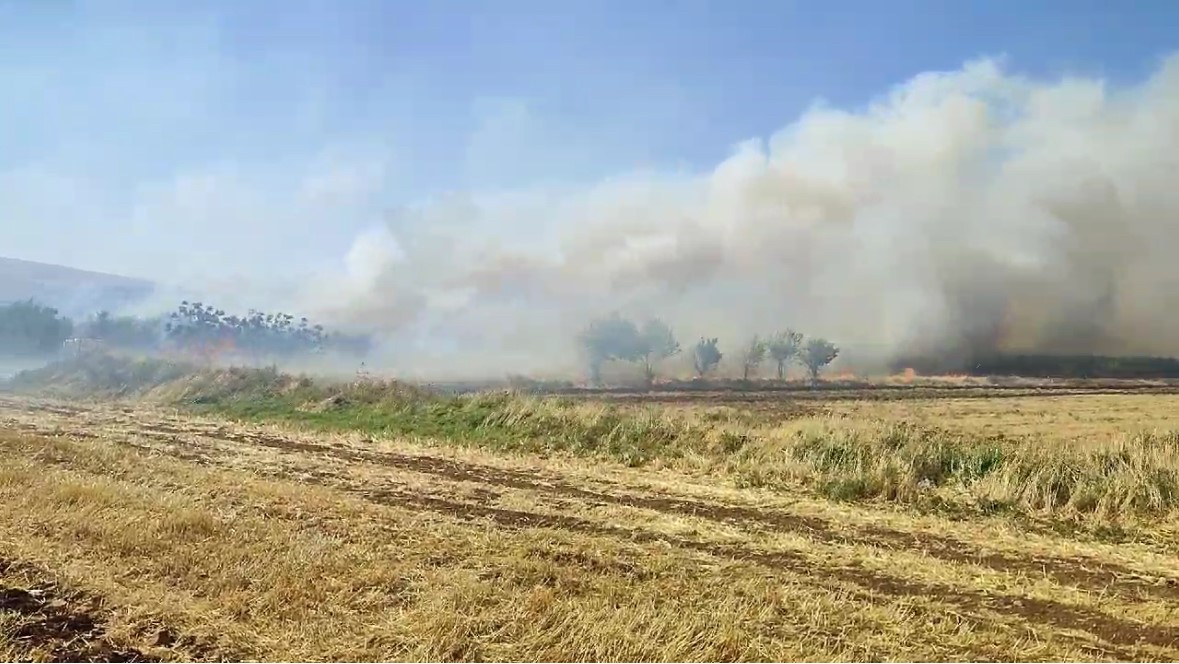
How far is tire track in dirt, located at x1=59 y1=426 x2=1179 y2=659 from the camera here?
7.49 meters

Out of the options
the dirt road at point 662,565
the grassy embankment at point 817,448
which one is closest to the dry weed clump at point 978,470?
the grassy embankment at point 817,448

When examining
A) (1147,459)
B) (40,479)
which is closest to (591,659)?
(40,479)

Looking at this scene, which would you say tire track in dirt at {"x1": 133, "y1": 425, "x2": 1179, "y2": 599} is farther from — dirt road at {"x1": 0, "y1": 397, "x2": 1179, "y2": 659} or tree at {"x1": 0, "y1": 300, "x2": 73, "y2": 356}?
tree at {"x1": 0, "y1": 300, "x2": 73, "y2": 356}

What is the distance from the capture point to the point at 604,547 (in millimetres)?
10180

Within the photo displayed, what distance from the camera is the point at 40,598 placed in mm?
7262

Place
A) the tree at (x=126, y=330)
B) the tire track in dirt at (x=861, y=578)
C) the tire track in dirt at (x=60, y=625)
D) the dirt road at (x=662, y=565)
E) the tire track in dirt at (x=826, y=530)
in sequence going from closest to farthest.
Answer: the tire track in dirt at (x=60, y=625)
the dirt road at (x=662, y=565)
the tire track in dirt at (x=861, y=578)
the tire track in dirt at (x=826, y=530)
the tree at (x=126, y=330)

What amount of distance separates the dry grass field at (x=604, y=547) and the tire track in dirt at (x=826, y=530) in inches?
2.6

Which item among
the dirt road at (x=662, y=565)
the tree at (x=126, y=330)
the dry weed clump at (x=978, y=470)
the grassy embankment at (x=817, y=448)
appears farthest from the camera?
the tree at (x=126, y=330)

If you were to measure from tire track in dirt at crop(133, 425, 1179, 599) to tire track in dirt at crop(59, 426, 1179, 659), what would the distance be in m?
1.31

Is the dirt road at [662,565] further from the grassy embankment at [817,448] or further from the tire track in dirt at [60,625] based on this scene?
the grassy embankment at [817,448]

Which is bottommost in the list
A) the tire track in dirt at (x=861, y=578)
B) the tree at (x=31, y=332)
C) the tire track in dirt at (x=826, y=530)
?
the tire track in dirt at (x=826, y=530)

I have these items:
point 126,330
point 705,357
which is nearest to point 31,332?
point 126,330

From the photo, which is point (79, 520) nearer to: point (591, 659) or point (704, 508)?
point (591, 659)

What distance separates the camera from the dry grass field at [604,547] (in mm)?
6656
